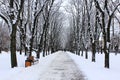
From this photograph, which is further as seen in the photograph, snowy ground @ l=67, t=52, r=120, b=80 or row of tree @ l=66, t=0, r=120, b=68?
row of tree @ l=66, t=0, r=120, b=68

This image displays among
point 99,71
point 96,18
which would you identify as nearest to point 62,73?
point 99,71

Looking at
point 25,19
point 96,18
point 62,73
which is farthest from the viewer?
point 25,19

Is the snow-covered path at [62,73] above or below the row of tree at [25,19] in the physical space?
below

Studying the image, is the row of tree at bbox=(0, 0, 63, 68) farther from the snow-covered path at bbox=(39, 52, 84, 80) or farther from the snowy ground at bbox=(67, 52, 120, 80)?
the snowy ground at bbox=(67, 52, 120, 80)

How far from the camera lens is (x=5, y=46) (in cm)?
10525

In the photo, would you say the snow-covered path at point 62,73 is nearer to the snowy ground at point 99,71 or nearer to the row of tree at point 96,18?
the snowy ground at point 99,71

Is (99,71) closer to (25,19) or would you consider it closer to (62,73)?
(62,73)

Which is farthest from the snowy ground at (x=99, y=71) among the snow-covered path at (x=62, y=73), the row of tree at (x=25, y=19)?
the row of tree at (x=25, y=19)

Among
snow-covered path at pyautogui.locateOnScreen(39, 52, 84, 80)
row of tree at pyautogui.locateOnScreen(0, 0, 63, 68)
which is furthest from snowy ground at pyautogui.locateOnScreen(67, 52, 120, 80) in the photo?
row of tree at pyautogui.locateOnScreen(0, 0, 63, 68)

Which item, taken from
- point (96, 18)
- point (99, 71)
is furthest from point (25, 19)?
point (99, 71)

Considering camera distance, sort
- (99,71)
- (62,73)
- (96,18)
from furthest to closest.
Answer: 1. (96,18)
2. (99,71)
3. (62,73)

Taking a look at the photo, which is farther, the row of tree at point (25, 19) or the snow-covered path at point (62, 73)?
the row of tree at point (25, 19)

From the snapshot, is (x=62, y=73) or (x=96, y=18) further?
(x=96, y=18)

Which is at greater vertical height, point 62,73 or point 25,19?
point 25,19
